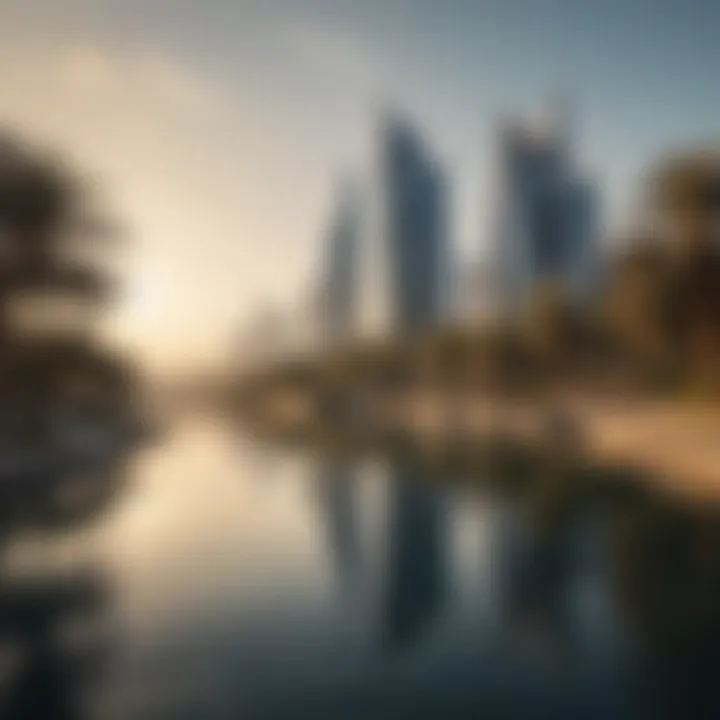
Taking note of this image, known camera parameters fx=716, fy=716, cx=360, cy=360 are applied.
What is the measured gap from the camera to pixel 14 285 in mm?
4344

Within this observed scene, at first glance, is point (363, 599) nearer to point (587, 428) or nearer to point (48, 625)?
point (48, 625)

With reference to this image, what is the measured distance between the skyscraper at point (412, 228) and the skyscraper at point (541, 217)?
415 mm

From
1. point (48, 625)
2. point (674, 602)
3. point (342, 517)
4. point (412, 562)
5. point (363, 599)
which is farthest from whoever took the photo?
point (342, 517)

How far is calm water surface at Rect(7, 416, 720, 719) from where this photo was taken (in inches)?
107

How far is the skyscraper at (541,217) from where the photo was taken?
4641 mm

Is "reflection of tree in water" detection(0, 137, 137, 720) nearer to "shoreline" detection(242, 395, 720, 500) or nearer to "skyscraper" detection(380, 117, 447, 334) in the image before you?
"shoreline" detection(242, 395, 720, 500)

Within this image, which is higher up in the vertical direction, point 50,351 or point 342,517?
point 50,351

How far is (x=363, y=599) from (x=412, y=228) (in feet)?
7.96

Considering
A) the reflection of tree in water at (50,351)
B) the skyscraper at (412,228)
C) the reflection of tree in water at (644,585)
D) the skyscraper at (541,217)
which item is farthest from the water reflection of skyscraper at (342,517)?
the skyscraper at (541,217)

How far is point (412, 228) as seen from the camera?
4.80 meters

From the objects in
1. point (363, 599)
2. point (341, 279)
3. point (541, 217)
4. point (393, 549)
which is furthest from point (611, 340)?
point (363, 599)

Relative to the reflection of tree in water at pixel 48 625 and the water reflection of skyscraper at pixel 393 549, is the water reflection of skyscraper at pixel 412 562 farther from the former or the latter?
the reflection of tree in water at pixel 48 625

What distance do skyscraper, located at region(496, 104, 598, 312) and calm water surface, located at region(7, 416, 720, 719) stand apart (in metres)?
1.64

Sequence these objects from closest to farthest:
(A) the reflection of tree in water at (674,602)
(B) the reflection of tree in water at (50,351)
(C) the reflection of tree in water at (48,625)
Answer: (C) the reflection of tree in water at (48,625), (A) the reflection of tree in water at (674,602), (B) the reflection of tree in water at (50,351)
